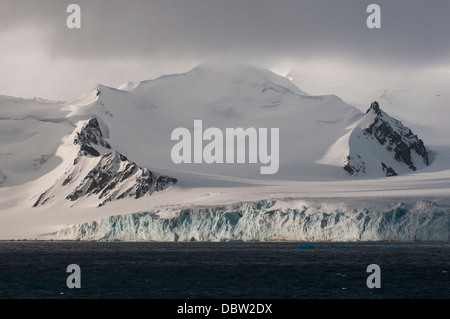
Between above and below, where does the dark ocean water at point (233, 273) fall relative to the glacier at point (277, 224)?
below

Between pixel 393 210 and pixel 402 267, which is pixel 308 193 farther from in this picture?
pixel 402 267

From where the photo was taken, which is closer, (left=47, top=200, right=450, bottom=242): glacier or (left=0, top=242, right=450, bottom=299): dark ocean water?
(left=0, top=242, right=450, bottom=299): dark ocean water

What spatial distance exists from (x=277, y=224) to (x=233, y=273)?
54.8m

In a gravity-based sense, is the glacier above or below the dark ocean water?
above

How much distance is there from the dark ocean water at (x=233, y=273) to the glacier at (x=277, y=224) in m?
3.20

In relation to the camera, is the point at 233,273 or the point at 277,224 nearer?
the point at 233,273

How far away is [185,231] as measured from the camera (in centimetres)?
16212

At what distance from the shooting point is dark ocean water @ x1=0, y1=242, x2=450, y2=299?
3211 inches

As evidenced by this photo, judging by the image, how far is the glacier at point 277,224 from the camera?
142 m

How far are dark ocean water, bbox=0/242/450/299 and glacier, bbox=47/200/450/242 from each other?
3.20m

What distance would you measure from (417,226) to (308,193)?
3490 centimetres

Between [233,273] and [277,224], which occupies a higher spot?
[277,224]

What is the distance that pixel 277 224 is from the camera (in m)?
152
